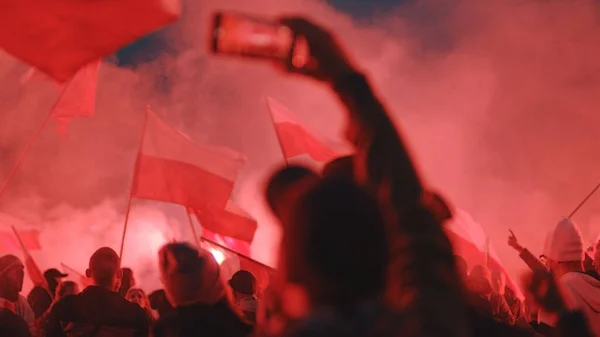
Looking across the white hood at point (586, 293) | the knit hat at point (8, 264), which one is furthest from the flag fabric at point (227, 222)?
the white hood at point (586, 293)

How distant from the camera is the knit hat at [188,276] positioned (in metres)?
2.97

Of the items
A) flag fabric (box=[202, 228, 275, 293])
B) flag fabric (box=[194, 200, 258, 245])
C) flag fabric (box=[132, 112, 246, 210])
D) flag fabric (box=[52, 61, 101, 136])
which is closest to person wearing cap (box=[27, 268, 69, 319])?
flag fabric (box=[52, 61, 101, 136])

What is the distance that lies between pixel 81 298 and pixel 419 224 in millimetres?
3198

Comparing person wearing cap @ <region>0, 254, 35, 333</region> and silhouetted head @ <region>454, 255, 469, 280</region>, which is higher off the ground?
silhouetted head @ <region>454, 255, 469, 280</region>

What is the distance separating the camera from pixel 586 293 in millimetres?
3264

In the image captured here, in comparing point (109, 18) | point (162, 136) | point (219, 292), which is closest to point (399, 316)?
point (219, 292)

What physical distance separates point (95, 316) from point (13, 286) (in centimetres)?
144

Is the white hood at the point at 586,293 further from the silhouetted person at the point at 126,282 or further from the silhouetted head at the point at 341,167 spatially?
the silhouetted person at the point at 126,282

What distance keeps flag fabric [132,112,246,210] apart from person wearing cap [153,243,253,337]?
4.42 m

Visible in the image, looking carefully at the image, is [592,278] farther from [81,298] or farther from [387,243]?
[81,298]

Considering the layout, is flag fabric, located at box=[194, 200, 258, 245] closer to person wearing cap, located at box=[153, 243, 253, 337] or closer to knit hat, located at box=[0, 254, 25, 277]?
knit hat, located at box=[0, 254, 25, 277]

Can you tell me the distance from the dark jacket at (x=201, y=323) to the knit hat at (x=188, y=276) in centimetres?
4

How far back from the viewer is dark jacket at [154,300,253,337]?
284cm

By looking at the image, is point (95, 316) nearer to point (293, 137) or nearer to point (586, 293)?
point (586, 293)
